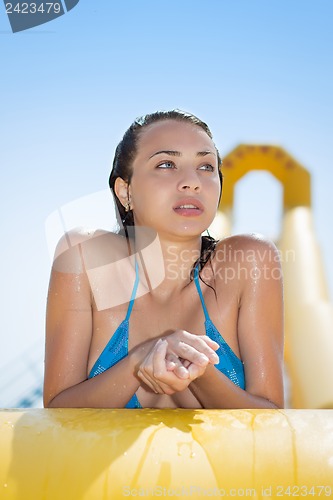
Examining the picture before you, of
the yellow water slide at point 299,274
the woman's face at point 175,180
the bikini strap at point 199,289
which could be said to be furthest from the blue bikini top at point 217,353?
the yellow water slide at point 299,274

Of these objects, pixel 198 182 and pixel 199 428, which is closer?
pixel 199 428

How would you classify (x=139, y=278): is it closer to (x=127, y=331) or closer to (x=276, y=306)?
(x=127, y=331)

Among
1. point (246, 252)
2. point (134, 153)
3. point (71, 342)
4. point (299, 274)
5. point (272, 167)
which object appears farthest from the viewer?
point (272, 167)

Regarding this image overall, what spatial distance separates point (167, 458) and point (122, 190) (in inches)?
37.4

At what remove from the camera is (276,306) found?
4.71ft

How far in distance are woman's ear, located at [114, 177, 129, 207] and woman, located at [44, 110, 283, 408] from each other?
0.04 metres

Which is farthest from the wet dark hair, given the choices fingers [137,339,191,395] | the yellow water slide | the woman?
the yellow water slide

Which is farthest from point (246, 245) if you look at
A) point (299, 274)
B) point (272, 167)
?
point (272, 167)

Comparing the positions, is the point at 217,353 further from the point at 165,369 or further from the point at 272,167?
the point at 272,167

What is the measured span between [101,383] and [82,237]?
1.41ft

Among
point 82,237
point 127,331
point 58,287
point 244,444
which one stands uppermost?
point 82,237

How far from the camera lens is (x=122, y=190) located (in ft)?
5.38

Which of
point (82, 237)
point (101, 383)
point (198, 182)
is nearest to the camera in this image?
point (101, 383)

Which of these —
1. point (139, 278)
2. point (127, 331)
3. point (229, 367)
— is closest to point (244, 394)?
point (229, 367)
